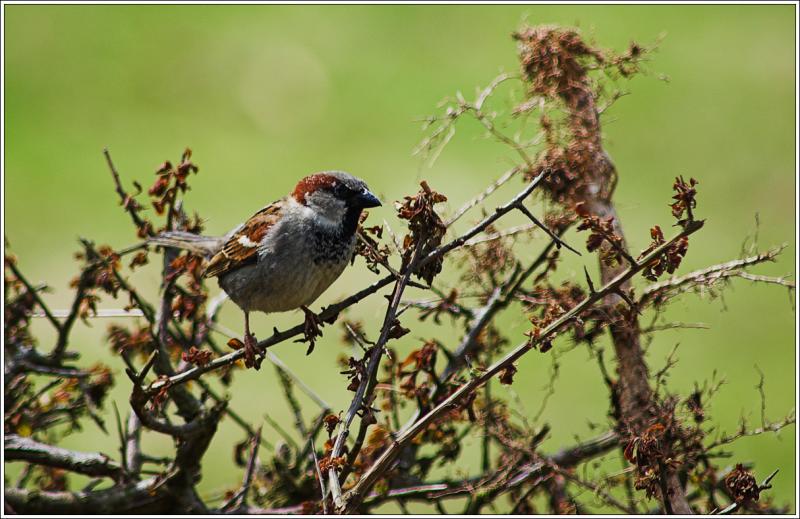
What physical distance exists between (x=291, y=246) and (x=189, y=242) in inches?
11.4

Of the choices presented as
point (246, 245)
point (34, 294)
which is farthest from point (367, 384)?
point (34, 294)

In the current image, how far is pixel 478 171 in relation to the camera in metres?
4.44

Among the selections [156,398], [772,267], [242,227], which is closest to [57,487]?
[242,227]

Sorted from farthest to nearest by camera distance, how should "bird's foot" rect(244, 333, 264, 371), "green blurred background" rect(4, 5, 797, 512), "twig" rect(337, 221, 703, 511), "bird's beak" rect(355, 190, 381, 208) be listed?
"green blurred background" rect(4, 5, 797, 512) < "bird's beak" rect(355, 190, 381, 208) < "bird's foot" rect(244, 333, 264, 371) < "twig" rect(337, 221, 703, 511)

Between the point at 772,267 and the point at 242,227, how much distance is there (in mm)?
2617

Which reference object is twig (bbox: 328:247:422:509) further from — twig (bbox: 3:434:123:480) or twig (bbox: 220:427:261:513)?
twig (bbox: 3:434:123:480)

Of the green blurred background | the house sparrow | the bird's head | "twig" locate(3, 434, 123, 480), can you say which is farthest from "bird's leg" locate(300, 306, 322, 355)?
the green blurred background

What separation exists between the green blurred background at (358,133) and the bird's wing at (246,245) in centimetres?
141

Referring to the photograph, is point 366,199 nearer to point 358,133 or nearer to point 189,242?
point 189,242

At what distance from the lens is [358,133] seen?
16.3 ft

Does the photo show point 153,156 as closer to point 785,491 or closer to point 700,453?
point 785,491

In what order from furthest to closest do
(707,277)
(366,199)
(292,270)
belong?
(292,270), (366,199), (707,277)

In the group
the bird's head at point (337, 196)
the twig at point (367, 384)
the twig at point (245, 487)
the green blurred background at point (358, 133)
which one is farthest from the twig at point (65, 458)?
the green blurred background at point (358, 133)

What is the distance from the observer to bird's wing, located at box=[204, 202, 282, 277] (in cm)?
210
